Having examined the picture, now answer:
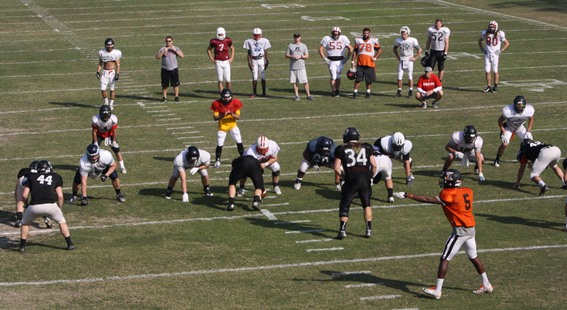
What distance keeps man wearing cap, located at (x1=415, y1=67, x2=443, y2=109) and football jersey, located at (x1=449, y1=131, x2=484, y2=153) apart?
556cm

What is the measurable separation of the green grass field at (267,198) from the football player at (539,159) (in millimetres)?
299

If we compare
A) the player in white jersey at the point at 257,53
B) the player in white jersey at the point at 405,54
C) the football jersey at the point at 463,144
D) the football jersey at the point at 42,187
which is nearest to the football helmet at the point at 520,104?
the football jersey at the point at 463,144

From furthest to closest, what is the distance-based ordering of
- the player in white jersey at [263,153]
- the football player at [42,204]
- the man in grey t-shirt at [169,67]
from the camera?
the man in grey t-shirt at [169,67] < the player in white jersey at [263,153] < the football player at [42,204]

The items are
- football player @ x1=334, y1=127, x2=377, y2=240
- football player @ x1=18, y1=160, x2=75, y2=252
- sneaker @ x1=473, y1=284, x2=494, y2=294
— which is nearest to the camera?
sneaker @ x1=473, y1=284, x2=494, y2=294

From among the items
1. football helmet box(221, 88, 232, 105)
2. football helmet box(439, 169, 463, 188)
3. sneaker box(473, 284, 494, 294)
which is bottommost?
sneaker box(473, 284, 494, 294)

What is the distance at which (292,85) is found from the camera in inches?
1069

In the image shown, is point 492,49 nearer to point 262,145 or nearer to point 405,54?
point 405,54

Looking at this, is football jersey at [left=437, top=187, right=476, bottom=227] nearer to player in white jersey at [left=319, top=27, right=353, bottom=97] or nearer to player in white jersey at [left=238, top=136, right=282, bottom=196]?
player in white jersey at [left=238, top=136, right=282, bottom=196]

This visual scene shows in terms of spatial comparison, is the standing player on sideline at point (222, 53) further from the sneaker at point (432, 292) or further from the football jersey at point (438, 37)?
the sneaker at point (432, 292)

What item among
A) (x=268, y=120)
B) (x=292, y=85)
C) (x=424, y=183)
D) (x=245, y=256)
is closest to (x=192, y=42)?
(x=292, y=85)

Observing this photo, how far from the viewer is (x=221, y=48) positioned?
25.0m

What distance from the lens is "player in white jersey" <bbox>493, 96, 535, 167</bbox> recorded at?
19.2 m

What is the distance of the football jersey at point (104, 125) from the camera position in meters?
18.7

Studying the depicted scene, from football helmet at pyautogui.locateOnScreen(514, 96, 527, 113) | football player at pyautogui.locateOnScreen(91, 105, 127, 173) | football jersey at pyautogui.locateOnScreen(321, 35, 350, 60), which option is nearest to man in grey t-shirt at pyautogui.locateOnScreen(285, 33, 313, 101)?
football jersey at pyautogui.locateOnScreen(321, 35, 350, 60)
